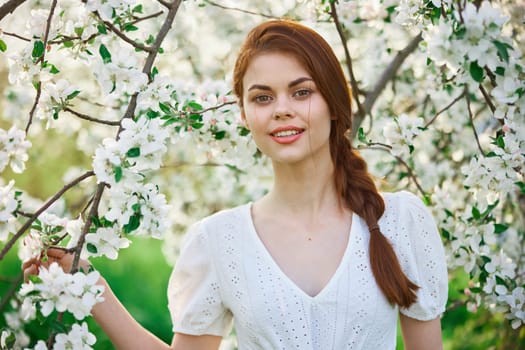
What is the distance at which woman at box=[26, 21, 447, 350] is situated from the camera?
1.64m

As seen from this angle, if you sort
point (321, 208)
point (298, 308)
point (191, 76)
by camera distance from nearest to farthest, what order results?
point (298, 308) < point (321, 208) < point (191, 76)

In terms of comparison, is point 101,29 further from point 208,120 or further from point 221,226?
point 221,226

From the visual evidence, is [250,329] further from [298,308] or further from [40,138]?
[40,138]

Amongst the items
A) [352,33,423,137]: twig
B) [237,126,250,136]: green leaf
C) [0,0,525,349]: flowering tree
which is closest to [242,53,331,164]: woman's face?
[0,0,525,349]: flowering tree

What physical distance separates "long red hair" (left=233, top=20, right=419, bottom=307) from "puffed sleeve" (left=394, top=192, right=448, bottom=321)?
0.16 ft

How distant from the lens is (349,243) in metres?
1.72

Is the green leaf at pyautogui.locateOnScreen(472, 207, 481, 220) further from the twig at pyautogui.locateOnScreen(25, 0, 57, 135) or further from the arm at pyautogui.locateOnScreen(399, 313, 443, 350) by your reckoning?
the twig at pyautogui.locateOnScreen(25, 0, 57, 135)

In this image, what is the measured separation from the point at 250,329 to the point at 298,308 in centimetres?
14

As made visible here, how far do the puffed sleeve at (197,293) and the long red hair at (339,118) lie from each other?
41 cm

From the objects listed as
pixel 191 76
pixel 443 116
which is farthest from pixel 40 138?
pixel 443 116

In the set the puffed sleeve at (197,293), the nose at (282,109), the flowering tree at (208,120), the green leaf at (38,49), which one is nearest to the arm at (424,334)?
the flowering tree at (208,120)

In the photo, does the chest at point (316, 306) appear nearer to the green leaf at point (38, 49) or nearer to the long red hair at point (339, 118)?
the long red hair at point (339, 118)

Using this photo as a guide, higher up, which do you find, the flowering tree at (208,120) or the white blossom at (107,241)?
the flowering tree at (208,120)

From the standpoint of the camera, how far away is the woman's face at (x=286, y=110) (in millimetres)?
1634
